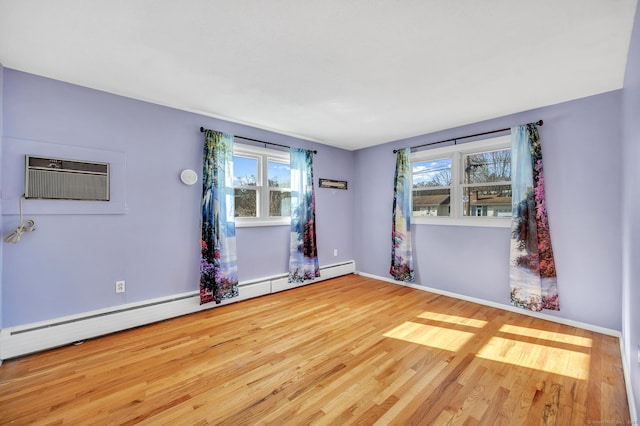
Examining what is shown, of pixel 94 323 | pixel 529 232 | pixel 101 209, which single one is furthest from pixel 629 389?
pixel 101 209

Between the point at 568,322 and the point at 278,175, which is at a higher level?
the point at 278,175

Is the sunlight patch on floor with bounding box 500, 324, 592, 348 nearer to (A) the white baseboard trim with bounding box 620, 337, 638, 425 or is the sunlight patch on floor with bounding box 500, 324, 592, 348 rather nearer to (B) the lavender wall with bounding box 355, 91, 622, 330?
(A) the white baseboard trim with bounding box 620, 337, 638, 425

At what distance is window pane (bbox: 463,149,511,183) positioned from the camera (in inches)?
133

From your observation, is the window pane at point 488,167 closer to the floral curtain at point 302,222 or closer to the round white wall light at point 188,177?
the floral curtain at point 302,222

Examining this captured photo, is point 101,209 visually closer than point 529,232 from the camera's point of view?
A: Yes

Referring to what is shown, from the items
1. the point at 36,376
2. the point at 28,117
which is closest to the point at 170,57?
the point at 28,117

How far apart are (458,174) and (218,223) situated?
328 cm

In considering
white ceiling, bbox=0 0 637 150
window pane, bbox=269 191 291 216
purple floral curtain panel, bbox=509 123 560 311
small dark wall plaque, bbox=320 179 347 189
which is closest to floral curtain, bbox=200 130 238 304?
white ceiling, bbox=0 0 637 150

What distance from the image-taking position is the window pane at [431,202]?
3.91m

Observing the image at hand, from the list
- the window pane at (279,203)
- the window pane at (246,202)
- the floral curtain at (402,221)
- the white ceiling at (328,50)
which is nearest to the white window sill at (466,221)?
the floral curtain at (402,221)

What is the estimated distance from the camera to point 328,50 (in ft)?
6.41

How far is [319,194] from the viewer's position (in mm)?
4594

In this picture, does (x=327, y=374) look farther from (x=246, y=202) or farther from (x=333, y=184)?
(x=333, y=184)

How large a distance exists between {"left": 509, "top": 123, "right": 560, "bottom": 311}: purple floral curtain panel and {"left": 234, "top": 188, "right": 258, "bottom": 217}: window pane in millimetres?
3272
